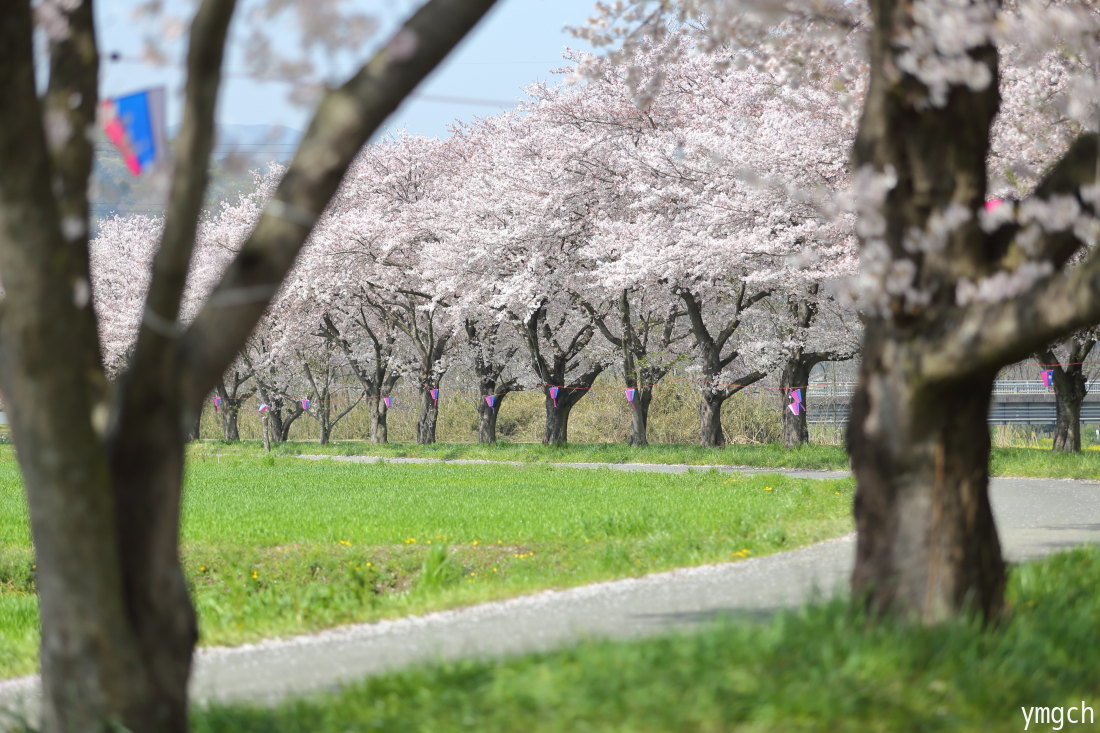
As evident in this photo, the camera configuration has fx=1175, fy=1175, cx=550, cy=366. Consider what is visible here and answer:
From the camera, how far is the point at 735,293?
3212 cm

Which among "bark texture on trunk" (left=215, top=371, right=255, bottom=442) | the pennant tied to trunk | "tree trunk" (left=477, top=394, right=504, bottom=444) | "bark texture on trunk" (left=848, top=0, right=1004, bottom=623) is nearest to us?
"bark texture on trunk" (left=848, top=0, right=1004, bottom=623)

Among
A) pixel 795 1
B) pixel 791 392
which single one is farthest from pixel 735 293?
pixel 795 1

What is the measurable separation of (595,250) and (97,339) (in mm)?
25847

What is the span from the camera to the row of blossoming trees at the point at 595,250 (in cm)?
2447

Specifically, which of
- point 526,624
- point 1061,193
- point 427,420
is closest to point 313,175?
point 1061,193

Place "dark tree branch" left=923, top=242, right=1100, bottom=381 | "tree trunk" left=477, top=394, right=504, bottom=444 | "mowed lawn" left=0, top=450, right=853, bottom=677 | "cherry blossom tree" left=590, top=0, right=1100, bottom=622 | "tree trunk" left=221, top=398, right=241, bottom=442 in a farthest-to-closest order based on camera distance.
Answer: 1. "tree trunk" left=221, top=398, right=241, bottom=442
2. "tree trunk" left=477, top=394, right=504, bottom=444
3. "mowed lawn" left=0, top=450, right=853, bottom=677
4. "cherry blossom tree" left=590, top=0, right=1100, bottom=622
5. "dark tree branch" left=923, top=242, right=1100, bottom=381

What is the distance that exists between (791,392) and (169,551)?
27.1 meters

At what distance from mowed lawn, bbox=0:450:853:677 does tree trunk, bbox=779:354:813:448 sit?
1032cm

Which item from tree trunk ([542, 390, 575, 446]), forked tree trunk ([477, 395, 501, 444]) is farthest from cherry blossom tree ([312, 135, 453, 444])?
tree trunk ([542, 390, 575, 446])

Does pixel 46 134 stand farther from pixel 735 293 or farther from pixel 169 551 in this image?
pixel 735 293

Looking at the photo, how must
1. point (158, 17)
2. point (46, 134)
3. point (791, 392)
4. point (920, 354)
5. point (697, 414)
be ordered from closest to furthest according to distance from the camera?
point (46, 134) < point (158, 17) < point (920, 354) < point (791, 392) < point (697, 414)

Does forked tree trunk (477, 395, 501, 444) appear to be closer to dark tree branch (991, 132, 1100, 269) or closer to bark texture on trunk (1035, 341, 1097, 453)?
bark texture on trunk (1035, 341, 1097, 453)

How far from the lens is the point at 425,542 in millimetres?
12570

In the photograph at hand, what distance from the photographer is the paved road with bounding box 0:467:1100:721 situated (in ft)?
Answer: 19.9
